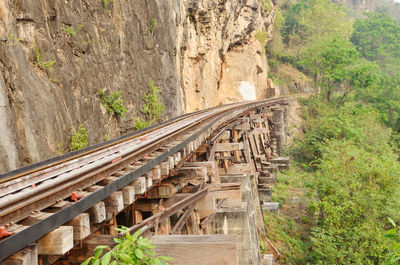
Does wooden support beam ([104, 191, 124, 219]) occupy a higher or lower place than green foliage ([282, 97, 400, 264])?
higher

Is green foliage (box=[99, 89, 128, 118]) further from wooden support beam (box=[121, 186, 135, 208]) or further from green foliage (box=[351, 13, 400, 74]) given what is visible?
green foliage (box=[351, 13, 400, 74])

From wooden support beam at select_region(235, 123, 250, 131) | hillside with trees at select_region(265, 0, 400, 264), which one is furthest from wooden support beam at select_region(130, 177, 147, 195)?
wooden support beam at select_region(235, 123, 250, 131)

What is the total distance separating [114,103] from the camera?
38.0 ft

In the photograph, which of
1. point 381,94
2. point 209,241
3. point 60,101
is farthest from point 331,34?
point 209,241

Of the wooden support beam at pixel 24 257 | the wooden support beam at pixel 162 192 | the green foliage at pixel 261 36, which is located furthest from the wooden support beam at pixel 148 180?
the green foliage at pixel 261 36

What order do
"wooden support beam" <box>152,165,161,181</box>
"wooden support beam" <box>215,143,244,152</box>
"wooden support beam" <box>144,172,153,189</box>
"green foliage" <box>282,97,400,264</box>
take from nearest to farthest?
1. "wooden support beam" <box>144,172,153,189</box>
2. "wooden support beam" <box>152,165,161,181</box>
3. "wooden support beam" <box>215,143,244,152</box>
4. "green foliage" <box>282,97,400,264</box>

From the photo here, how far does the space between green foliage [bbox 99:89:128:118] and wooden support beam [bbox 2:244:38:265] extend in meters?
9.48

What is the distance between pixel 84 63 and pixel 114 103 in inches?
68.9

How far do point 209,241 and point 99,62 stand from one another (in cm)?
988

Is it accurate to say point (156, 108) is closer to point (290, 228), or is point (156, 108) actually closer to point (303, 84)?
point (290, 228)

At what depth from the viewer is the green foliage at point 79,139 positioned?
9.04 metres

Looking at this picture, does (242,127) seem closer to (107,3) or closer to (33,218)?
(107,3)

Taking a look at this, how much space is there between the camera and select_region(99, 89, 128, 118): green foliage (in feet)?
36.6

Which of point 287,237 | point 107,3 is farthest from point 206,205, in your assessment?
point 107,3
